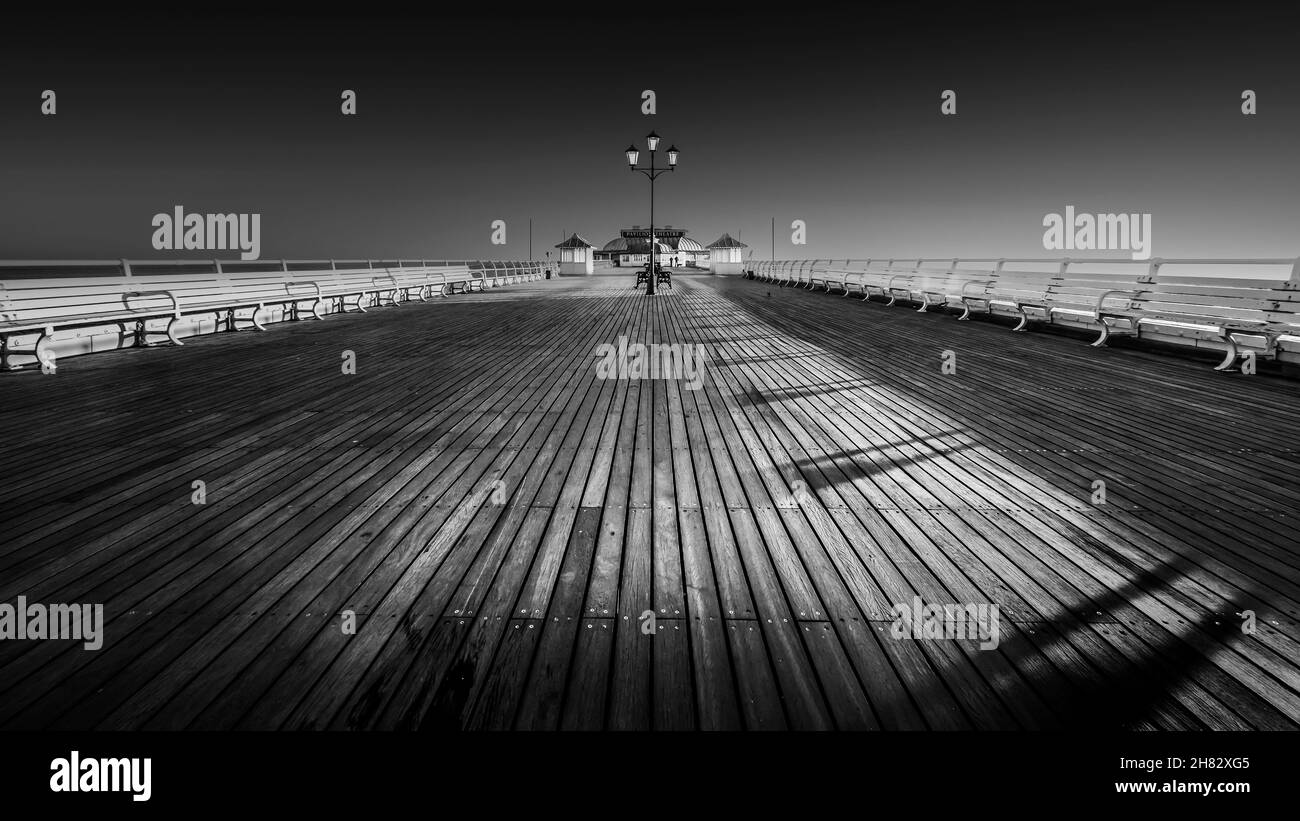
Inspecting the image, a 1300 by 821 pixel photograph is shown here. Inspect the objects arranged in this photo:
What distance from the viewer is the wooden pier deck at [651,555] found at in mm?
1870

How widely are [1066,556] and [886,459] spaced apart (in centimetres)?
139

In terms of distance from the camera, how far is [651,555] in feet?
9.12

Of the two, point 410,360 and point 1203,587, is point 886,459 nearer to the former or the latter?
point 1203,587

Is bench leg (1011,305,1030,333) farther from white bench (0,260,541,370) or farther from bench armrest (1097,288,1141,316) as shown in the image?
white bench (0,260,541,370)

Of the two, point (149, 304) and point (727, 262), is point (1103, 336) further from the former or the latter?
point (727, 262)

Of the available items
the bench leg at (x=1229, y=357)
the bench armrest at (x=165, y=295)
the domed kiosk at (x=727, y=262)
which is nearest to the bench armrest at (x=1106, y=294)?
the bench leg at (x=1229, y=357)

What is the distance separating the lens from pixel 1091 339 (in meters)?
9.14

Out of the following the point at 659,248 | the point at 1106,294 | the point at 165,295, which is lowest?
the point at 1106,294

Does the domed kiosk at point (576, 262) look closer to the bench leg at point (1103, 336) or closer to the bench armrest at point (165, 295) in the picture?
the bench armrest at point (165, 295)

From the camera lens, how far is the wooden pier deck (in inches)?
73.6

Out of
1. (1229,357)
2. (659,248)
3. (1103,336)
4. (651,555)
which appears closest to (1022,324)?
(1103,336)

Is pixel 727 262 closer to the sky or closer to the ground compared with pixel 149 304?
closer to the sky

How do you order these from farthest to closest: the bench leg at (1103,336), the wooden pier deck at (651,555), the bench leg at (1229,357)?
1. the bench leg at (1103,336)
2. the bench leg at (1229,357)
3. the wooden pier deck at (651,555)

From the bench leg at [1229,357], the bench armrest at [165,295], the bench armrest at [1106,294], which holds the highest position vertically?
the bench armrest at [165,295]
